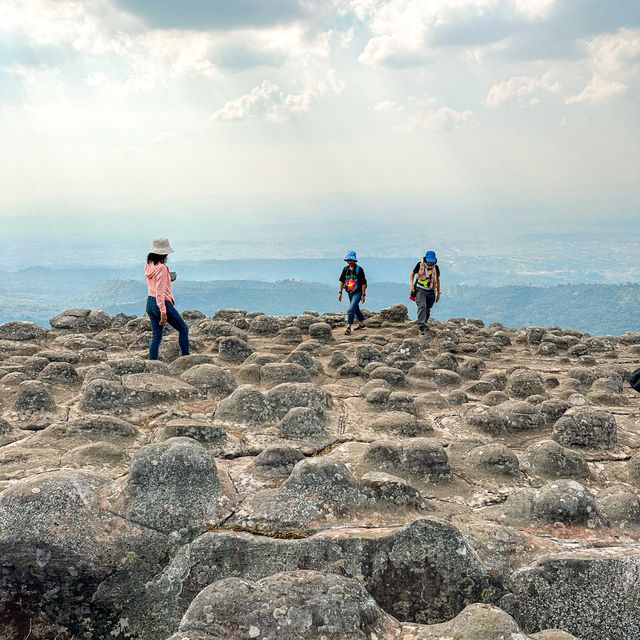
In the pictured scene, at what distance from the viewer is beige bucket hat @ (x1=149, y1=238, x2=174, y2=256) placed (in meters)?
11.3

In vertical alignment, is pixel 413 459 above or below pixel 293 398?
below

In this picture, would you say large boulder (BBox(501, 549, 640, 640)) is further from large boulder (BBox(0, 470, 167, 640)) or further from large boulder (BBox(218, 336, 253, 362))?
large boulder (BBox(218, 336, 253, 362))

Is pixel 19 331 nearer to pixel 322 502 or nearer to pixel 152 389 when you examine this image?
pixel 152 389

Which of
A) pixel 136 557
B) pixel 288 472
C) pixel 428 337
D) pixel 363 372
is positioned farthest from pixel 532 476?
pixel 428 337

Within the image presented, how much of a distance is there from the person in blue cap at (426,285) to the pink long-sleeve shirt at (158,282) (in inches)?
344

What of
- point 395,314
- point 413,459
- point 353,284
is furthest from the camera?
point 395,314

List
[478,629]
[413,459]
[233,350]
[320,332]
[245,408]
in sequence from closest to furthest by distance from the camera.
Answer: [478,629], [413,459], [245,408], [233,350], [320,332]

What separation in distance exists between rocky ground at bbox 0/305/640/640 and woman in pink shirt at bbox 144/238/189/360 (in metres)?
2.83

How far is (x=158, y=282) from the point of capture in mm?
11547

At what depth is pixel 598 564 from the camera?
4430 millimetres

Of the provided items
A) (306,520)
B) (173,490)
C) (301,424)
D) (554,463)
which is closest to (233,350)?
(301,424)

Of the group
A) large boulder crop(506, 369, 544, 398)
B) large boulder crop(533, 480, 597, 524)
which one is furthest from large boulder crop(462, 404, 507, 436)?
large boulder crop(533, 480, 597, 524)

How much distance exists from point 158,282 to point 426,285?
9.23 meters

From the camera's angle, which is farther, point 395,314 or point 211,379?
point 395,314
